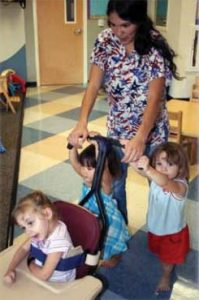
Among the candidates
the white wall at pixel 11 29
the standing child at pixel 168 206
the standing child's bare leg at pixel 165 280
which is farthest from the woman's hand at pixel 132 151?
the white wall at pixel 11 29

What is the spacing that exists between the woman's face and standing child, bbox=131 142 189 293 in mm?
440

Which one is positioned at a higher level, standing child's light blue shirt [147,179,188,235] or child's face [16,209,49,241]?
child's face [16,209,49,241]

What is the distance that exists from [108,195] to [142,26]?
0.67 meters

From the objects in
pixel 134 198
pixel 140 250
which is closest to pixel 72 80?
pixel 134 198

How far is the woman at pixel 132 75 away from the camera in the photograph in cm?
122

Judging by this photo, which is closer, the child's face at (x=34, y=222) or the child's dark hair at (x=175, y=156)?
the child's face at (x=34, y=222)

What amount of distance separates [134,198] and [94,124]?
153 cm

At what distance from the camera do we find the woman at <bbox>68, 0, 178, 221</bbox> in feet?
4.02

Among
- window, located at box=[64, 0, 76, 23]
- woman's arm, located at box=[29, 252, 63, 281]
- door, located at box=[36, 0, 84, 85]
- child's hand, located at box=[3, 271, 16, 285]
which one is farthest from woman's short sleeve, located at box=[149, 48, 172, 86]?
window, located at box=[64, 0, 76, 23]

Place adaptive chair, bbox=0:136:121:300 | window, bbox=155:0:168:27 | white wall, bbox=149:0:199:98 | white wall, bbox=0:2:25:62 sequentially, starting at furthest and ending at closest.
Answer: white wall, bbox=0:2:25:62 < window, bbox=155:0:168:27 < white wall, bbox=149:0:199:98 < adaptive chair, bbox=0:136:121:300

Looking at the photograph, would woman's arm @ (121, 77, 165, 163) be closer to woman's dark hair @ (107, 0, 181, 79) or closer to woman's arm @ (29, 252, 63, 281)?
woman's dark hair @ (107, 0, 181, 79)

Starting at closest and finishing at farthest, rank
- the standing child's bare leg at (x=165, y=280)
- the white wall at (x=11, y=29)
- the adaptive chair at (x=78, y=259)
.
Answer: the adaptive chair at (x=78, y=259) → the standing child's bare leg at (x=165, y=280) → the white wall at (x=11, y=29)

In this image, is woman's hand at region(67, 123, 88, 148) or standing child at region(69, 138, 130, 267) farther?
standing child at region(69, 138, 130, 267)

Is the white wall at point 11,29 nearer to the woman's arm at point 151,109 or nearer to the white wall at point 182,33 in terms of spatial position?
the white wall at point 182,33
